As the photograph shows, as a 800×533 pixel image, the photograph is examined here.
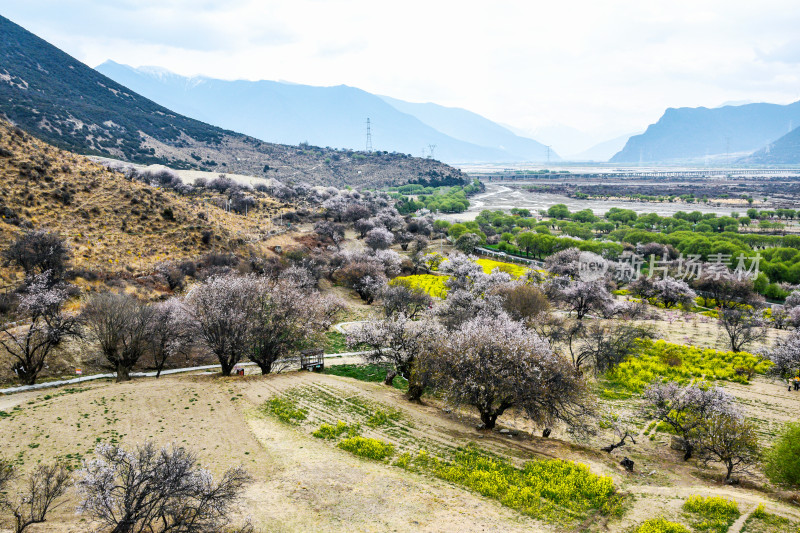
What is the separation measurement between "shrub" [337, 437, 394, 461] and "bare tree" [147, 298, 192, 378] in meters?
15.4

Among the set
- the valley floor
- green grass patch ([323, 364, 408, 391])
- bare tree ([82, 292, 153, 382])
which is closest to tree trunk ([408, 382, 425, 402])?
the valley floor

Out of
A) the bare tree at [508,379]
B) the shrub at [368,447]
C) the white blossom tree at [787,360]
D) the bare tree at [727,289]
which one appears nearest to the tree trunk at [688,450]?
the bare tree at [508,379]

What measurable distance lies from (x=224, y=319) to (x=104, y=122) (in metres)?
115

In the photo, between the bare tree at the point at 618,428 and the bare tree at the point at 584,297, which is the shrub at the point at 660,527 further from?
the bare tree at the point at 584,297

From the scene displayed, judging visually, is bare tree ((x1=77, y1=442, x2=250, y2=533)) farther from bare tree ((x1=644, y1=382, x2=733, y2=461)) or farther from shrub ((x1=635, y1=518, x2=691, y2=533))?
bare tree ((x1=644, y1=382, x2=733, y2=461))

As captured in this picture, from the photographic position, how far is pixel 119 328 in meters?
28.4

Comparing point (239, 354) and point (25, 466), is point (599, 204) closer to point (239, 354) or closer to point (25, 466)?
point (239, 354)

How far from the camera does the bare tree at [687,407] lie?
73.9 feet

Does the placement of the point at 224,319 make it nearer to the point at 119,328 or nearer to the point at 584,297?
the point at 119,328

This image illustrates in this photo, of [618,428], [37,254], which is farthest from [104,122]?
[618,428]

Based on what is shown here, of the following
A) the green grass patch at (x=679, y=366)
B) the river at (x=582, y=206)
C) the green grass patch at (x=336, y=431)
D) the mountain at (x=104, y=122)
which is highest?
the mountain at (x=104, y=122)

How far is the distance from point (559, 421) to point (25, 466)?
996 inches

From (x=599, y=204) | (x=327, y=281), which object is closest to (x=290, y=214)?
(x=327, y=281)

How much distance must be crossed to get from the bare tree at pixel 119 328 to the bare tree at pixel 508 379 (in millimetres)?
19730
